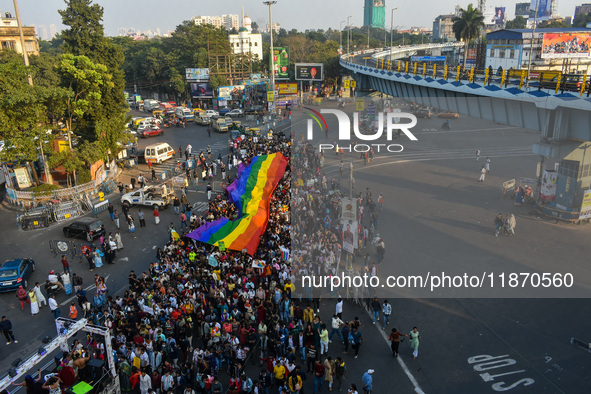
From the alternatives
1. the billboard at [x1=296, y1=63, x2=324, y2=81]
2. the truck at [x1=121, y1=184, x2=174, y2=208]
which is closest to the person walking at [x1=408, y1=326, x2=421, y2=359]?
the truck at [x1=121, y1=184, x2=174, y2=208]

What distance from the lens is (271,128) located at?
51500mm

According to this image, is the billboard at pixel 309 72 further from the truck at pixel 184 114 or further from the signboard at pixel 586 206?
the signboard at pixel 586 206

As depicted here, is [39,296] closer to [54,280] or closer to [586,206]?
[54,280]

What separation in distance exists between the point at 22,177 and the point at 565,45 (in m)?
53.8

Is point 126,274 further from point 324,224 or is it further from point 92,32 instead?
point 92,32

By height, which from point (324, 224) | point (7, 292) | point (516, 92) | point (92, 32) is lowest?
point (7, 292)

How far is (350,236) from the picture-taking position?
18.9 m

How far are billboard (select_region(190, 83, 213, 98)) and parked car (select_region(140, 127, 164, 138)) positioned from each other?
881 inches

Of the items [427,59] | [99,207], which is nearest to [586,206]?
[99,207]

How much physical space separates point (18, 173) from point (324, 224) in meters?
21.9

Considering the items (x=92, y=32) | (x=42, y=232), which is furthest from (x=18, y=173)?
(x=92, y=32)

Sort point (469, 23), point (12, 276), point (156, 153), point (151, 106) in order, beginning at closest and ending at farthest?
point (12, 276) < point (156, 153) < point (469, 23) < point (151, 106)

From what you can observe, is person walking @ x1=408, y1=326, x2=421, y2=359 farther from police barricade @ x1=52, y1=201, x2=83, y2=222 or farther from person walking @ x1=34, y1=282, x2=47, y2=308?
police barricade @ x1=52, y1=201, x2=83, y2=222

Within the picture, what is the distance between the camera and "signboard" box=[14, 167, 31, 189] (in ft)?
98.1
